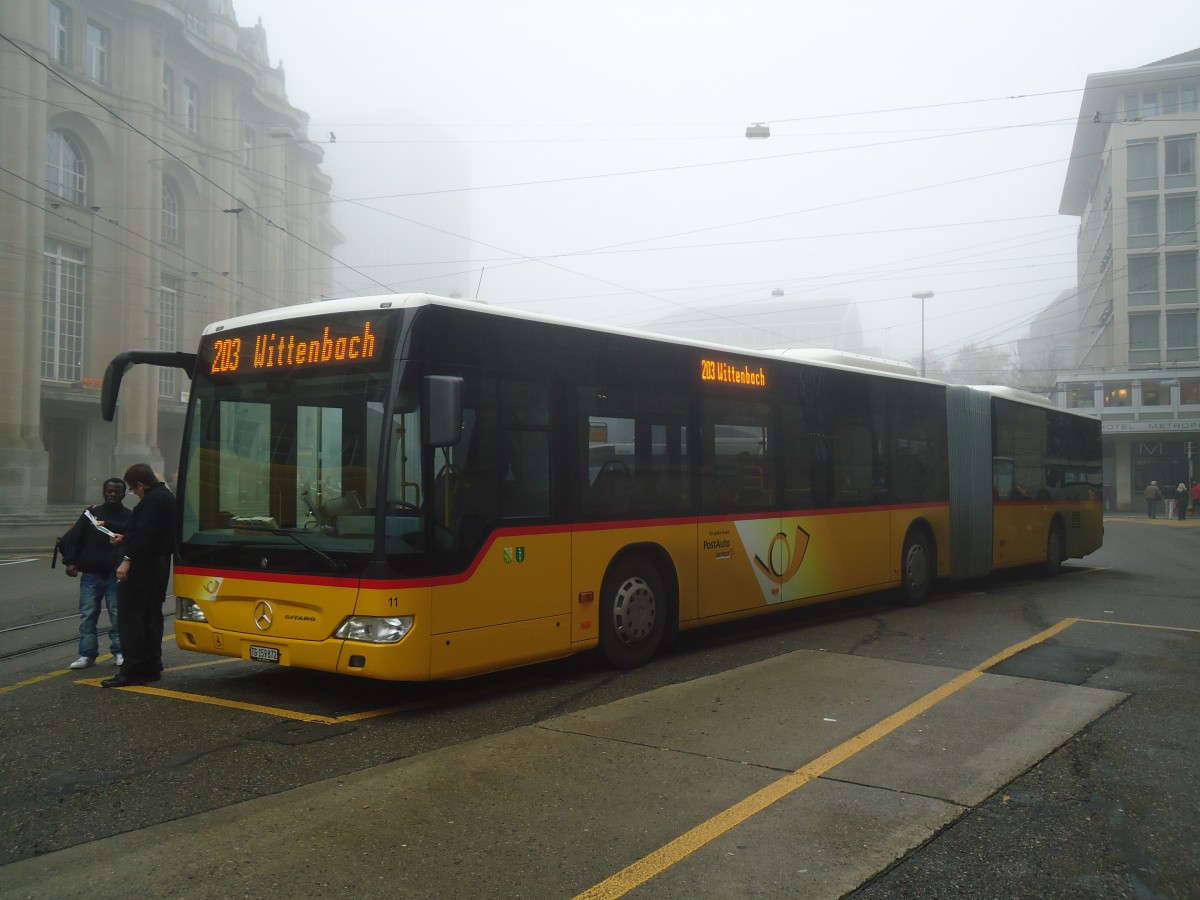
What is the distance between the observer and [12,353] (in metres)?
32.8

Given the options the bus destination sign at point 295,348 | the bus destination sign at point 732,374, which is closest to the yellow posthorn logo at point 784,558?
the bus destination sign at point 732,374

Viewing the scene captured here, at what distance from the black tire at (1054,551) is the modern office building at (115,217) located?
73.9 feet

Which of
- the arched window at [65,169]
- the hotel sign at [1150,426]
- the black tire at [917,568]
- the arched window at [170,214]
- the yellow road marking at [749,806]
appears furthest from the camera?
the hotel sign at [1150,426]

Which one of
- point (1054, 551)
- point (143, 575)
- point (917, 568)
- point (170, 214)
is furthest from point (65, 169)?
point (1054, 551)

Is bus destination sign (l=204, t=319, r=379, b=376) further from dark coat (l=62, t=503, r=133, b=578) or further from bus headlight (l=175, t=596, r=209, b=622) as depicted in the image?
bus headlight (l=175, t=596, r=209, b=622)

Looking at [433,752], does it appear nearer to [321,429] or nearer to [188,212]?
[321,429]

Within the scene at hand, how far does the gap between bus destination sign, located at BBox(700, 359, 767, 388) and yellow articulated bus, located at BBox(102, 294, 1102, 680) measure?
0.8 inches

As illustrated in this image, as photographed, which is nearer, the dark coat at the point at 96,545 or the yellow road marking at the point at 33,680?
the yellow road marking at the point at 33,680

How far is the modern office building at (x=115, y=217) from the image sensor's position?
1283 inches

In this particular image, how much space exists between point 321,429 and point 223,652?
175 centimetres

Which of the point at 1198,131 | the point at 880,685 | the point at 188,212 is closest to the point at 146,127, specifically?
the point at 188,212

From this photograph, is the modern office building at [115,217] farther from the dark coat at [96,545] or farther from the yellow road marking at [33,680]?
the yellow road marking at [33,680]

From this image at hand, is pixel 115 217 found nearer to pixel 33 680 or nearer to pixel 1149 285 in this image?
pixel 33 680

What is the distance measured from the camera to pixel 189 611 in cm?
745
